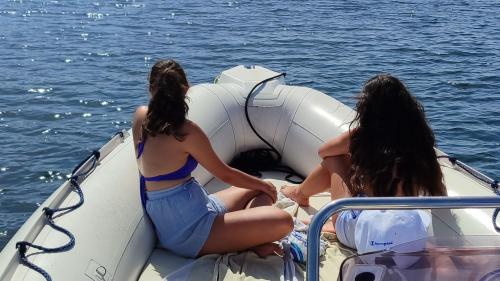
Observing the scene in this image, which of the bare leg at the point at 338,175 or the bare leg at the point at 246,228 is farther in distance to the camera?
the bare leg at the point at 338,175

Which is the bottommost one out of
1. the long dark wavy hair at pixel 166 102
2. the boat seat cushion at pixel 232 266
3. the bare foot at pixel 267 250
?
the boat seat cushion at pixel 232 266

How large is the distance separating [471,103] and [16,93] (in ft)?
16.8

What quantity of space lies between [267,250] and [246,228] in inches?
6.2

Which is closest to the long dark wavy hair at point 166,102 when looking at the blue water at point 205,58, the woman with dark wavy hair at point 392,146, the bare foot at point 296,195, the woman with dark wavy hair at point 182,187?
the woman with dark wavy hair at point 182,187

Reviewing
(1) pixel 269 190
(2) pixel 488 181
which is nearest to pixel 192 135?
(1) pixel 269 190

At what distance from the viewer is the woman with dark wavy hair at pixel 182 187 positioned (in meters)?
2.71

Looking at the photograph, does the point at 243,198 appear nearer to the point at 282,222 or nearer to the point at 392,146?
the point at 282,222

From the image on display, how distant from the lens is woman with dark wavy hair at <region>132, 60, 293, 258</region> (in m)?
2.71

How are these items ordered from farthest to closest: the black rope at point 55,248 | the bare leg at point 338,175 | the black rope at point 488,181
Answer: the bare leg at point 338,175 < the black rope at point 488,181 < the black rope at point 55,248

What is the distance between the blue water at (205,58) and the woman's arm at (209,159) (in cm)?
211

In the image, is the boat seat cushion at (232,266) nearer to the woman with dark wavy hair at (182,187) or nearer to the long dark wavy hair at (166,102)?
the woman with dark wavy hair at (182,187)

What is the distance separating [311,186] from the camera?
11.0ft

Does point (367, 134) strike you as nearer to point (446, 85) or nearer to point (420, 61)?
point (446, 85)

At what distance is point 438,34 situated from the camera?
10.4 metres
